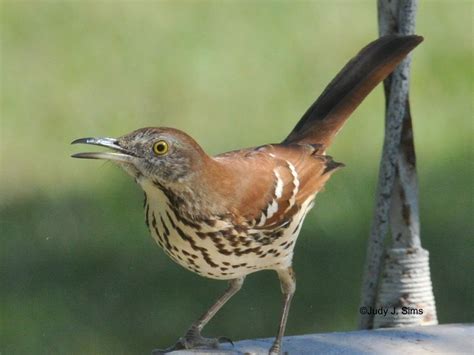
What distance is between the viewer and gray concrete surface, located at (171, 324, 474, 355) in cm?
460

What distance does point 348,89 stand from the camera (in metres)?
5.36

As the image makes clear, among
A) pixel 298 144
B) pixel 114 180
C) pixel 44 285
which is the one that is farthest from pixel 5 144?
pixel 298 144

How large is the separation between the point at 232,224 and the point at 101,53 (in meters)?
6.24

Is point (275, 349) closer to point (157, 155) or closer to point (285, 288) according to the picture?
point (285, 288)

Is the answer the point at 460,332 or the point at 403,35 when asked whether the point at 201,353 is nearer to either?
the point at 460,332

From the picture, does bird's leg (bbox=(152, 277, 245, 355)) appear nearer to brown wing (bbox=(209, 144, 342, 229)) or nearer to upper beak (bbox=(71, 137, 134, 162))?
brown wing (bbox=(209, 144, 342, 229))

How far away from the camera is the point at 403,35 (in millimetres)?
5316

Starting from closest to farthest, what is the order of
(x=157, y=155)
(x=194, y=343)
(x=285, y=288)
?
(x=157, y=155) < (x=194, y=343) < (x=285, y=288)

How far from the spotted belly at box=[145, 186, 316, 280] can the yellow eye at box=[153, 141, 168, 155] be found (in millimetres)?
160

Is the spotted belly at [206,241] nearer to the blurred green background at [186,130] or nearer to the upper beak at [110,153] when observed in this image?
the upper beak at [110,153]

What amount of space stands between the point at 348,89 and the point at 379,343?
1.26m

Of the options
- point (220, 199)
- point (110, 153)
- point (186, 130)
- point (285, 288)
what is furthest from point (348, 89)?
point (186, 130)

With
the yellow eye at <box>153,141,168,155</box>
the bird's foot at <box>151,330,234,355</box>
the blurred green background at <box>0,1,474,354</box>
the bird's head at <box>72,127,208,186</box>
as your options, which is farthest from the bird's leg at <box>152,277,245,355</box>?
the blurred green background at <box>0,1,474,354</box>

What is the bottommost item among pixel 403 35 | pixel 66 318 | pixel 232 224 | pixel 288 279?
pixel 66 318
